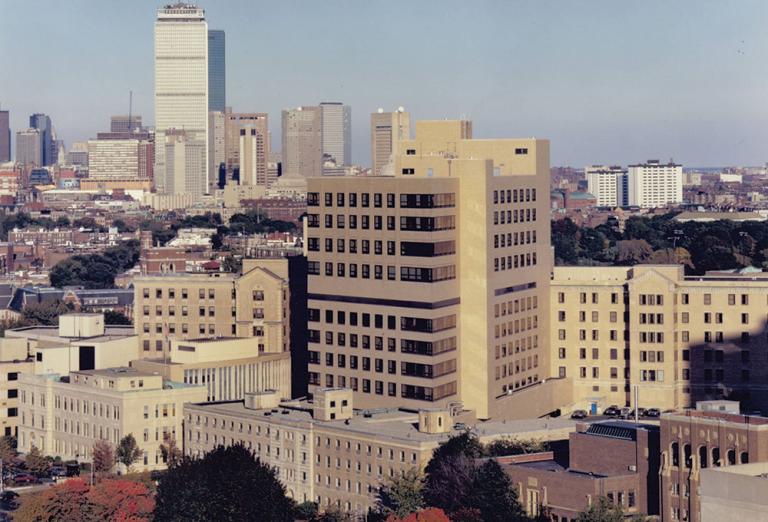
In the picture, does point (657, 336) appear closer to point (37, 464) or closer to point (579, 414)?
point (579, 414)

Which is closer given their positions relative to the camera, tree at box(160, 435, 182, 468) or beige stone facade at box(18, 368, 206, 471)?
tree at box(160, 435, 182, 468)

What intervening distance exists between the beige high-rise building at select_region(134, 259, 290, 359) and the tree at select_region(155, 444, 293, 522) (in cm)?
2635

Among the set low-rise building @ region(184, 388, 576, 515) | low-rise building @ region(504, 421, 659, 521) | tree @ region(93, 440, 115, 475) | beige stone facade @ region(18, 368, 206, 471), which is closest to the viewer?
low-rise building @ region(504, 421, 659, 521)

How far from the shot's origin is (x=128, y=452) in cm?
9588

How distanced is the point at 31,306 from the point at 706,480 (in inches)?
4020

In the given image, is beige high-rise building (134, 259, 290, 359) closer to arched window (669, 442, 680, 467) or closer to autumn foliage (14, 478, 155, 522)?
autumn foliage (14, 478, 155, 522)

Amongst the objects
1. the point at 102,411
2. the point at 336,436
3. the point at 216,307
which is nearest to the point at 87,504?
the point at 336,436

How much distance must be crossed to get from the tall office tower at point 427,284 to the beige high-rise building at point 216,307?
428 inches

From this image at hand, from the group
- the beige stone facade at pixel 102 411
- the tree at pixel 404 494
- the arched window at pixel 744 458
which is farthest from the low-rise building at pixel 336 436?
the arched window at pixel 744 458

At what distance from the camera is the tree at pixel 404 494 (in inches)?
3162

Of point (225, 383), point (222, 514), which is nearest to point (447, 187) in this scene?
point (225, 383)

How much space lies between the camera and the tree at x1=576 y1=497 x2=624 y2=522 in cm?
7319

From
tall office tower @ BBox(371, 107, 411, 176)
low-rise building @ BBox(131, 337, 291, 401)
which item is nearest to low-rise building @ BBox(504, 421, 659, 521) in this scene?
low-rise building @ BBox(131, 337, 291, 401)

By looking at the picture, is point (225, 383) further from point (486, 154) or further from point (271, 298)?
point (486, 154)
